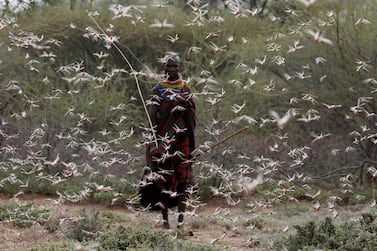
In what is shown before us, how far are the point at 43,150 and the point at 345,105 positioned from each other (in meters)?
6.29

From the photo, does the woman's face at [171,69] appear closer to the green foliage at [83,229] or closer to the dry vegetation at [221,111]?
the green foliage at [83,229]

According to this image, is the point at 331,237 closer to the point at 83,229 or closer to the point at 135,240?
the point at 135,240

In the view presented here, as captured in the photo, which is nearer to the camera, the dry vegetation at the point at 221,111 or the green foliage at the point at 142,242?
the green foliage at the point at 142,242

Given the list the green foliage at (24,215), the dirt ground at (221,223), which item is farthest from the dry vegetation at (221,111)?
the green foliage at (24,215)

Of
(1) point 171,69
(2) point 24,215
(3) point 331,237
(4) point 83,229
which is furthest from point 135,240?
(2) point 24,215

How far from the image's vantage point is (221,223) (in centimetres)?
1007

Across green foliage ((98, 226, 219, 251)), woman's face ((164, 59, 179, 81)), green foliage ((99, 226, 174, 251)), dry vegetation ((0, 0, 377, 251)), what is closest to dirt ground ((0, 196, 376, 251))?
dry vegetation ((0, 0, 377, 251))

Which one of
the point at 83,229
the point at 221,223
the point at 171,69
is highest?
the point at 171,69

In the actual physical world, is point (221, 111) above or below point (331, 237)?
above

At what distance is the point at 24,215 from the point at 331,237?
181 inches

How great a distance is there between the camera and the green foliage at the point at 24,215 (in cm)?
910

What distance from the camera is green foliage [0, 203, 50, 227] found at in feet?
29.9

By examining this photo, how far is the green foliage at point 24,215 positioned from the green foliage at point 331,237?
3.59 m

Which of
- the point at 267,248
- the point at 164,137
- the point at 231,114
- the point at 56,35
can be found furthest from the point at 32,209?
the point at 56,35
